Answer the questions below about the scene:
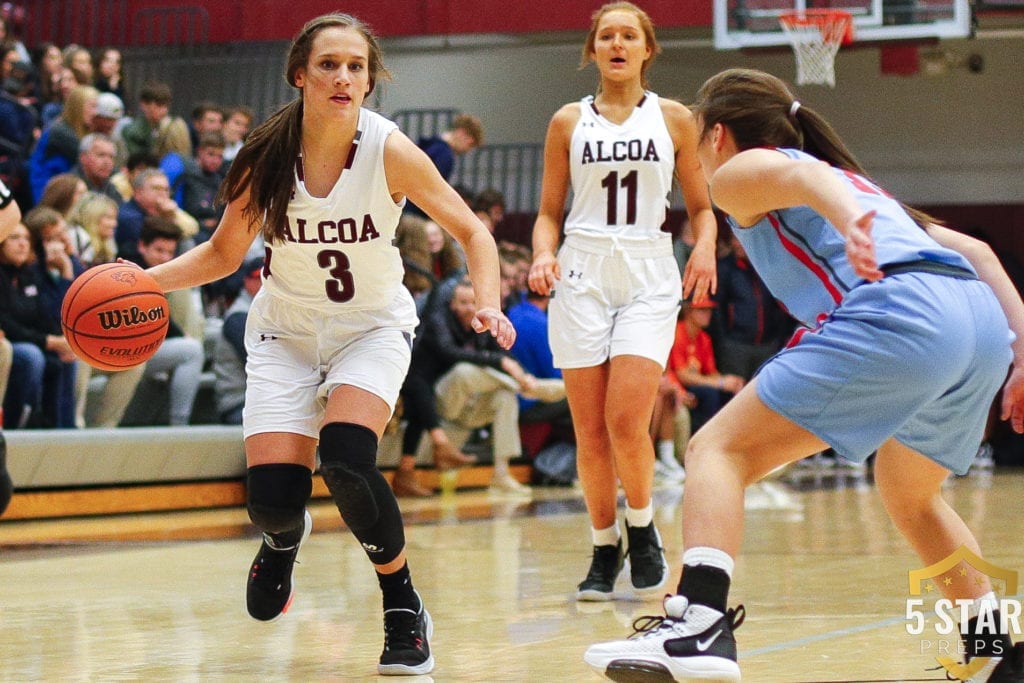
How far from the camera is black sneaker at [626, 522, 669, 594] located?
5.38 m

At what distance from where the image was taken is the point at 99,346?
4250mm

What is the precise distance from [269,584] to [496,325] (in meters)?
1.13

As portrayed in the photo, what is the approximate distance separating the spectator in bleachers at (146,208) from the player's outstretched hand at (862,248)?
24.3 ft

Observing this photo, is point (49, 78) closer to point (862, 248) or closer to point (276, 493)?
point (276, 493)

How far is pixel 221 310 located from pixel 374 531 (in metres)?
6.87

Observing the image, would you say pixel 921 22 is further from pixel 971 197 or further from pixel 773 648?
pixel 773 648

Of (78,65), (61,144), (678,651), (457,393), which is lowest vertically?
(457,393)

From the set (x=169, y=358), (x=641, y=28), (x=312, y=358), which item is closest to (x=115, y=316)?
(x=312, y=358)

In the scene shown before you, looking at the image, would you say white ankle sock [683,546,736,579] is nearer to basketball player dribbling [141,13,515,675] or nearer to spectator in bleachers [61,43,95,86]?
basketball player dribbling [141,13,515,675]

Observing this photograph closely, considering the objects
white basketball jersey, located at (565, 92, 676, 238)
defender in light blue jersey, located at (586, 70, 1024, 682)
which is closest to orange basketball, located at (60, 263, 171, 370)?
Result: defender in light blue jersey, located at (586, 70, 1024, 682)

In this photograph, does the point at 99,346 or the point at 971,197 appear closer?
the point at 99,346

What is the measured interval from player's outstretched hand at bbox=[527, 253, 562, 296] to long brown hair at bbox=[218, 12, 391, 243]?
1.25m

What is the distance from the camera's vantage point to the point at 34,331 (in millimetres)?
8391

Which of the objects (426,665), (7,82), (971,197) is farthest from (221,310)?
(971,197)
